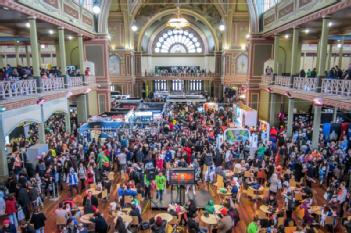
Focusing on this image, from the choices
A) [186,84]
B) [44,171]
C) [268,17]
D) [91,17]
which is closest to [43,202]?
[44,171]

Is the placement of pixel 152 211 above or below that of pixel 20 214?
below

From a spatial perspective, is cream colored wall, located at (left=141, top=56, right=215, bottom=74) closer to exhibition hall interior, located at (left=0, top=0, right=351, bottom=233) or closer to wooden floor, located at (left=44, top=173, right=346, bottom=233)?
exhibition hall interior, located at (left=0, top=0, right=351, bottom=233)

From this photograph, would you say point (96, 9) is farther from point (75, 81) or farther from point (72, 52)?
point (75, 81)

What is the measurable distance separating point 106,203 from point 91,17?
16622mm

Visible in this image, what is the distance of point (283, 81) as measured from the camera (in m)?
19.1

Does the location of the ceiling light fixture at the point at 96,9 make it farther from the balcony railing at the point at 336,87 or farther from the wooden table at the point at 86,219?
the wooden table at the point at 86,219

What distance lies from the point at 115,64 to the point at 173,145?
22.1 m

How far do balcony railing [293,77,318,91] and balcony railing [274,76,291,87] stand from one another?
0.76m

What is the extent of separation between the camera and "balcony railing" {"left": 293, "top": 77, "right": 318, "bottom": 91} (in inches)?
582

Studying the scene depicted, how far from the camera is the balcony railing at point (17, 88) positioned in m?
11.5

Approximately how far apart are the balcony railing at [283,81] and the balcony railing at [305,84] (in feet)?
2.50

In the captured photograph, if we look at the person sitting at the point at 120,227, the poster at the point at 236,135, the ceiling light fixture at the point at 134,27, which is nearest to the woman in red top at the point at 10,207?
the person sitting at the point at 120,227

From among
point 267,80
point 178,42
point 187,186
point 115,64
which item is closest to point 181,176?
point 187,186

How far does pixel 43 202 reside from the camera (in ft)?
37.2
